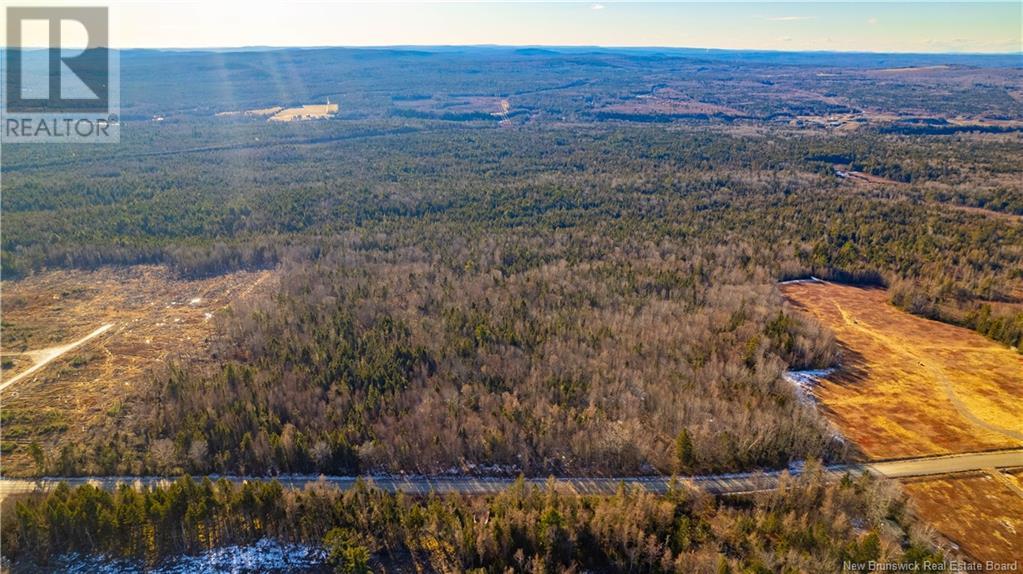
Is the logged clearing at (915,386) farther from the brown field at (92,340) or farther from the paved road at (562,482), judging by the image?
the brown field at (92,340)

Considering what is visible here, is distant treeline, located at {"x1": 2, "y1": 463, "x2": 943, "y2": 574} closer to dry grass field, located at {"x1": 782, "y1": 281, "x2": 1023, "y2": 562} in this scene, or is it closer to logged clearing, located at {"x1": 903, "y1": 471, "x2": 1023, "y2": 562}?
logged clearing, located at {"x1": 903, "y1": 471, "x2": 1023, "y2": 562}

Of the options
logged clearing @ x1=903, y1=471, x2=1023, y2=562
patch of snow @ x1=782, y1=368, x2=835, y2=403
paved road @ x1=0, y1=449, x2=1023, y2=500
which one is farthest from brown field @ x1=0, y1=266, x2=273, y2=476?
logged clearing @ x1=903, y1=471, x2=1023, y2=562

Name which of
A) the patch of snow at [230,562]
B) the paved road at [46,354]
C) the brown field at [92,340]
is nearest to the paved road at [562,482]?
the patch of snow at [230,562]

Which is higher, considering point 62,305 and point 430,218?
point 430,218

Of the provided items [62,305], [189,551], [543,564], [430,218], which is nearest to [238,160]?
[430,218]

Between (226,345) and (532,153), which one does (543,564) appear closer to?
(226,345)

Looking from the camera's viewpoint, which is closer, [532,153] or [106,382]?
[106,382]
